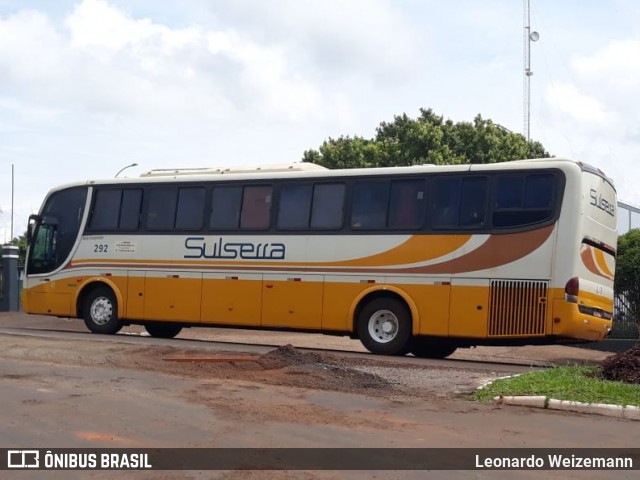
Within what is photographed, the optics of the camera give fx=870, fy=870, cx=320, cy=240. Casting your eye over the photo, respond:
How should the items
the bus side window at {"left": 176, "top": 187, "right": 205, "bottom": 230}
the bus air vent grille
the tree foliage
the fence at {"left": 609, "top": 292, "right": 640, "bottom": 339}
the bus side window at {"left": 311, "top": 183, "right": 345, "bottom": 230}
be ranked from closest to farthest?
1. the bus air vent grille
2. the bus side window at {"left": 311, "top": 183, "right": 345, "bottom": 230}
3. the bus side window at {"left": 176, "top": 187, "right": 205, "bottom": 230}
4. the fence at {"left": 609, "top": 292, "right": 640, "bottom": 339}
5. the tree foliage

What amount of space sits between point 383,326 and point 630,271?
836cm

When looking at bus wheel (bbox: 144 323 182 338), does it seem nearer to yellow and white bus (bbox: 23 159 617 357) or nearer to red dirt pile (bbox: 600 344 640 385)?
yellow and white bus (bbox: 23 159 617 357)

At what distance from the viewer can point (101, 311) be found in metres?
19.7

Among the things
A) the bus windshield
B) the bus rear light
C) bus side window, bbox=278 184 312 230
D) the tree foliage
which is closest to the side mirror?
the bus windshield

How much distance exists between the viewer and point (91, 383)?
34.6ft

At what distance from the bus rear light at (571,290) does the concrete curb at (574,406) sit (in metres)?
4.90

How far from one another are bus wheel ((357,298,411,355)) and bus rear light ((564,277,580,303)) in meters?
2.99

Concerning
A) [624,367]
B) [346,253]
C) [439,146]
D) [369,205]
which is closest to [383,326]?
[346,253]

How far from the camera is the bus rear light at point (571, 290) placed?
14.9 meters

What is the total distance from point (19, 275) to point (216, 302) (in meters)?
16.8

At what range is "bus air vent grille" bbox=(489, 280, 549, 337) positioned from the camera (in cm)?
1502

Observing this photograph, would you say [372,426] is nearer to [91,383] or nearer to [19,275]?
[91,383]

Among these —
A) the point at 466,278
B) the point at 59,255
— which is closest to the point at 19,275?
the point at 59,255

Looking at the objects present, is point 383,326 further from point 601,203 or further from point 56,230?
point 56,230
